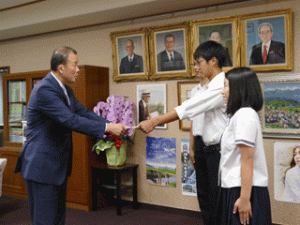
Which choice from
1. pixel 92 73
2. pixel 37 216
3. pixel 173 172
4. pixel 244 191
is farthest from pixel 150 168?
pixel 244 191

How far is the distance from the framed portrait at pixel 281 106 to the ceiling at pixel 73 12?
2.78 ft

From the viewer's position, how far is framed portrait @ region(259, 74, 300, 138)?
2.84 m

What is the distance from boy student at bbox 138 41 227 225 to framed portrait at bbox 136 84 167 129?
1.06m

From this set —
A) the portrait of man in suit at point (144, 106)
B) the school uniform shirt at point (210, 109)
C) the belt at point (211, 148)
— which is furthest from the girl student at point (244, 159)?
the portrait of man in suit at point (144, 106)

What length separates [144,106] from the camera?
375 cm

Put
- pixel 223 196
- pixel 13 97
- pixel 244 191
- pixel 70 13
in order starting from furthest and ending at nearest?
1. pixel 13 97
2. pixel 70 13
3. pixel 223 196
4. pixel 244 191

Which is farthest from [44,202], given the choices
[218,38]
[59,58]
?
[218,38]

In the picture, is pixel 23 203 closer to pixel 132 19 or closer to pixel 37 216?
pixel 37 216

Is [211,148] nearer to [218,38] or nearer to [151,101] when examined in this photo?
[218,38]

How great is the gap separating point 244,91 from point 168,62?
6.63 ft

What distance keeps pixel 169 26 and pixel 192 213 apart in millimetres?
2125

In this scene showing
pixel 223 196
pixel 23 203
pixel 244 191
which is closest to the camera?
pixel 244 191

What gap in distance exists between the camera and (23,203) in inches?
159

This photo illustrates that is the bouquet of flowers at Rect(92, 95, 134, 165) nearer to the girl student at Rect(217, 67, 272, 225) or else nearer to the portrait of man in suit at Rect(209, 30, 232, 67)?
the portrait of man in suit at Rect(209, 30, 232, 67)
